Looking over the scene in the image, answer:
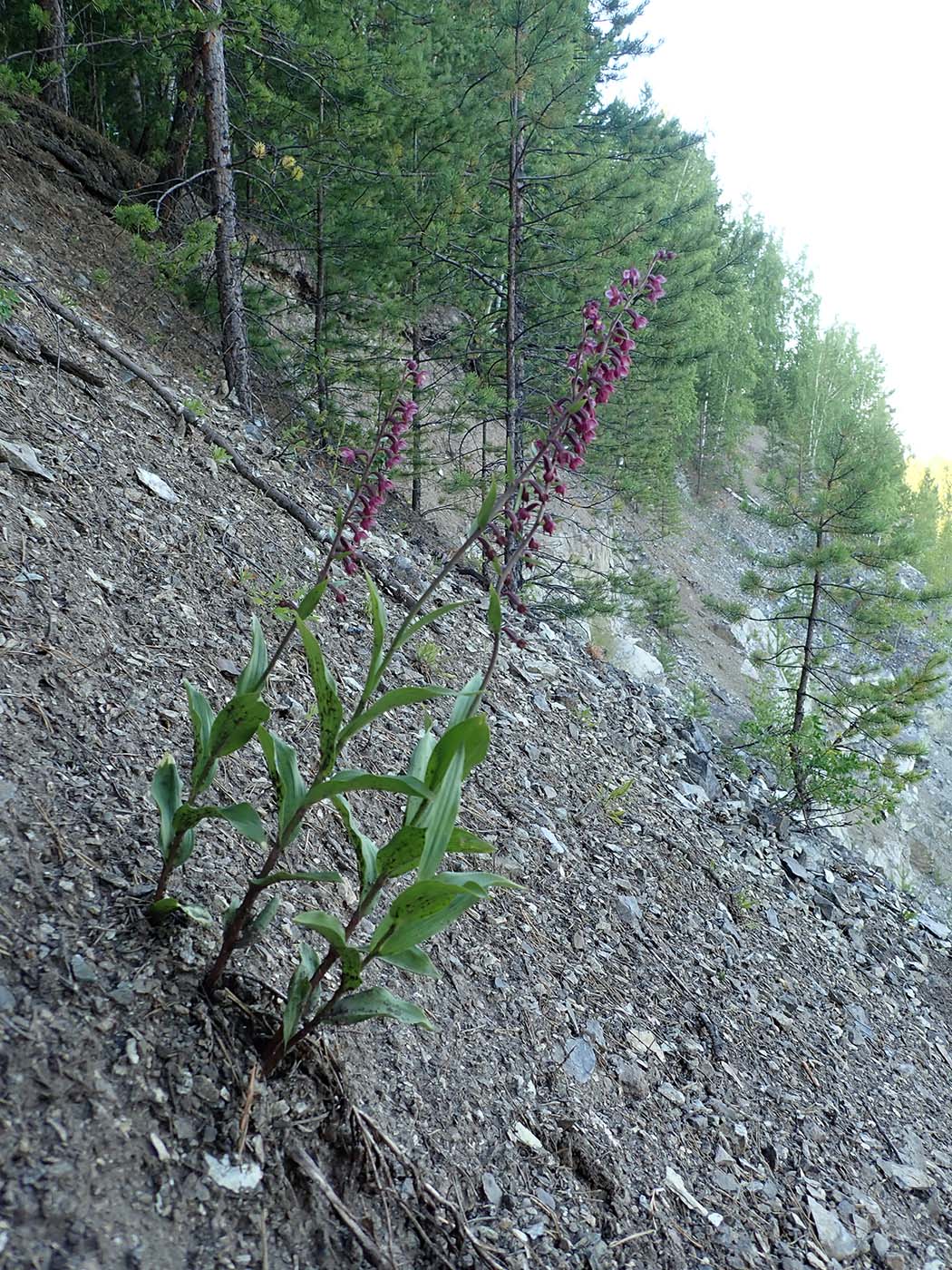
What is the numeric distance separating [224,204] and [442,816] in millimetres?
8674

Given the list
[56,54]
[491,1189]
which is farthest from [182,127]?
[491,1189]

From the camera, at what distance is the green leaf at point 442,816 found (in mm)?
2135

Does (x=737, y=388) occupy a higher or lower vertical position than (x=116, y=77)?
higher

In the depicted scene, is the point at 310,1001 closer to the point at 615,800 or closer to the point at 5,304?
the point at 615,800

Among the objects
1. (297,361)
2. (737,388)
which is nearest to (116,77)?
(297,361)

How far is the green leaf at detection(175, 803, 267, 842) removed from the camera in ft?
7.57

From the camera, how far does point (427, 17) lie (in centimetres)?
1162

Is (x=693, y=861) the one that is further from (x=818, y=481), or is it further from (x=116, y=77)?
(x=116, y=77)

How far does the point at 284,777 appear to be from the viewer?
2348 millimetres

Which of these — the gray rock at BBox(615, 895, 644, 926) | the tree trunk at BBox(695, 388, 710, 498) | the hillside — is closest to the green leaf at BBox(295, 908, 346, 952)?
the hillside

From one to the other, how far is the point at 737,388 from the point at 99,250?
34927mm

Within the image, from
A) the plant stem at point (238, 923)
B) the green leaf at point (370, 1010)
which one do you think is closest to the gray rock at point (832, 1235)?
the green leaf at point (370, 1010)

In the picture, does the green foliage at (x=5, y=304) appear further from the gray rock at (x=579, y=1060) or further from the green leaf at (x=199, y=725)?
the gray rock at (x=579, y=1060)

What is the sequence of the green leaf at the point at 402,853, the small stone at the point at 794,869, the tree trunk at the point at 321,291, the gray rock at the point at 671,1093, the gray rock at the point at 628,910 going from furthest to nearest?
1. the tree trunk at the point at 321,291
2. the small stone at the point at 794,869
3. the gray rock at the point at 628,910
4. the gray rock at the point at 671,1093
5. the green leaf at the point at 402,853
